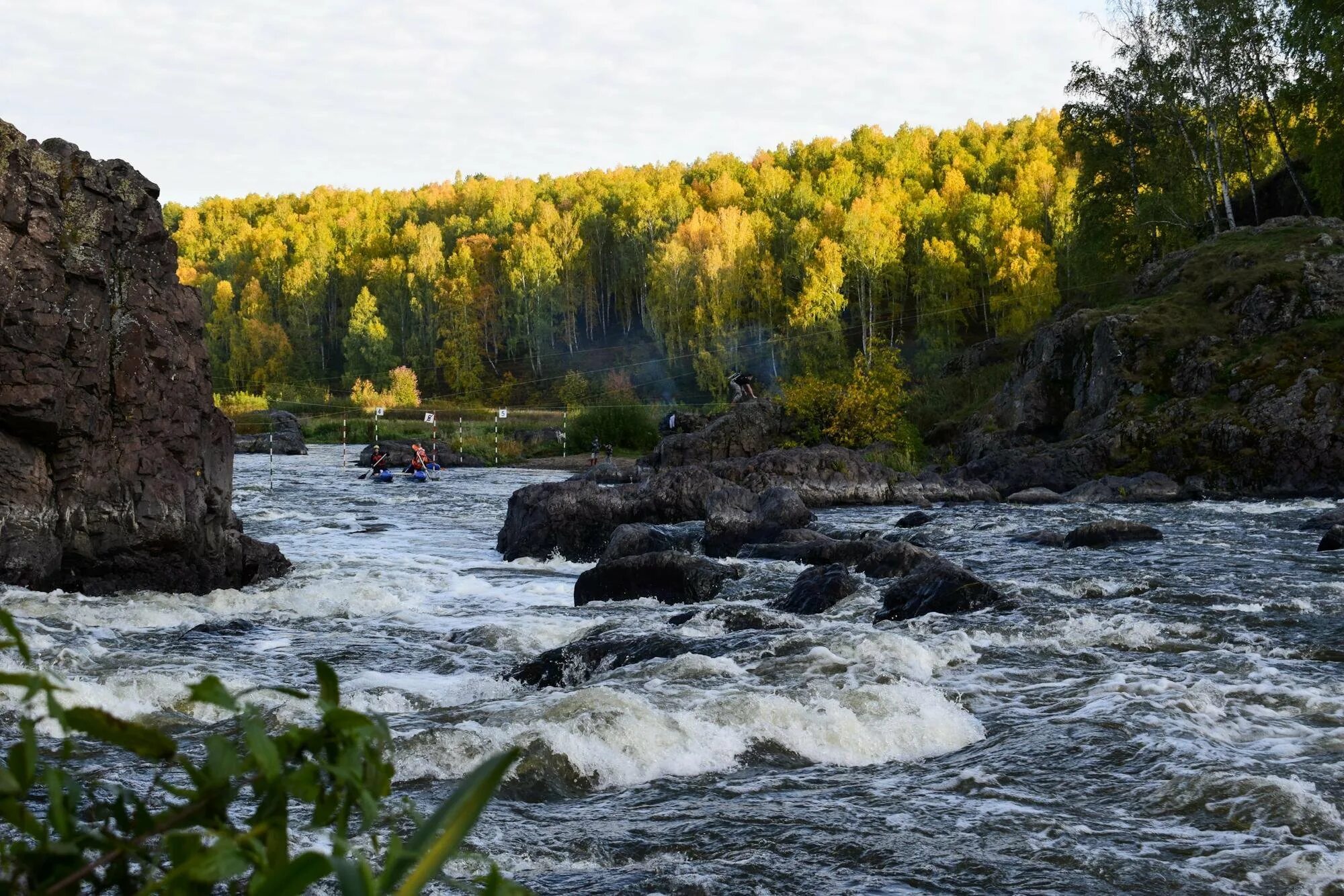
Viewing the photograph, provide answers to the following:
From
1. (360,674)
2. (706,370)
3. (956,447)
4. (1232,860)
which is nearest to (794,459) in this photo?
(956,447)

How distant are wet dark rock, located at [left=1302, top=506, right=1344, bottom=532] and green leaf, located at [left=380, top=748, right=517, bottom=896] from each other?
65.8 ft

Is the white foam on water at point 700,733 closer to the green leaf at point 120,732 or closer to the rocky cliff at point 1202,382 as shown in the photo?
the green leaf at point 120,732

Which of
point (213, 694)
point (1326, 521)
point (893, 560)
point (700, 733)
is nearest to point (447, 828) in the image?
point (213, 694)

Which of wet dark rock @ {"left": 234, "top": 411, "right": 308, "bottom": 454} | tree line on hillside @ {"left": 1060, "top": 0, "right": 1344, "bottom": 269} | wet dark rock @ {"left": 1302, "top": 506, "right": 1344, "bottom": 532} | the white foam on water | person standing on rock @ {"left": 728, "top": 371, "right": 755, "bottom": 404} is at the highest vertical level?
tree line on hillside @ {"left": 1060, "top": 0, "right": 1344, "bottom": 269}

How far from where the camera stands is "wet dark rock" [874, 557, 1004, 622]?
12.7 metres

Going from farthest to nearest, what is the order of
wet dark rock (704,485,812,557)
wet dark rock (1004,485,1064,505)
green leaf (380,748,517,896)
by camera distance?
wet dark rock (1004,485,1064,505) < wet dark rock (704,485,812,557) < green leaf (380,748,517,896)

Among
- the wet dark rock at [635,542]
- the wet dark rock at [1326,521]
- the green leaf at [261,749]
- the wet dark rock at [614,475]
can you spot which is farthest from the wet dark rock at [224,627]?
the wet dark rock at [614,475]

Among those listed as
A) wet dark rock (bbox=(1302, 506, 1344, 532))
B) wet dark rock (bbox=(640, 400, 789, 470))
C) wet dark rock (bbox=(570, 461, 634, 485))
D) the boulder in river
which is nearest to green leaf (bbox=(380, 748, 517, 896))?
wet dark rock (bbox=(1302, 506, 1344, 532))

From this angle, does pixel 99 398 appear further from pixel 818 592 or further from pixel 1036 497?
pixel 1036 497

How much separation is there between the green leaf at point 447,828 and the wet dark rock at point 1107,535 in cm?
1864

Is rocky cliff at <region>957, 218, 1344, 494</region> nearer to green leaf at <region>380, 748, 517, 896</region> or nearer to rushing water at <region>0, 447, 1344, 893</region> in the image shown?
rushing water at <region>0, 447, 1344, 893</region>

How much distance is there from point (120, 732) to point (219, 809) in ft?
0.39

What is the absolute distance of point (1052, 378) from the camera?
37375 millimetres

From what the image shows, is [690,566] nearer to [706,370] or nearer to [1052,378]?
[1052,378]
